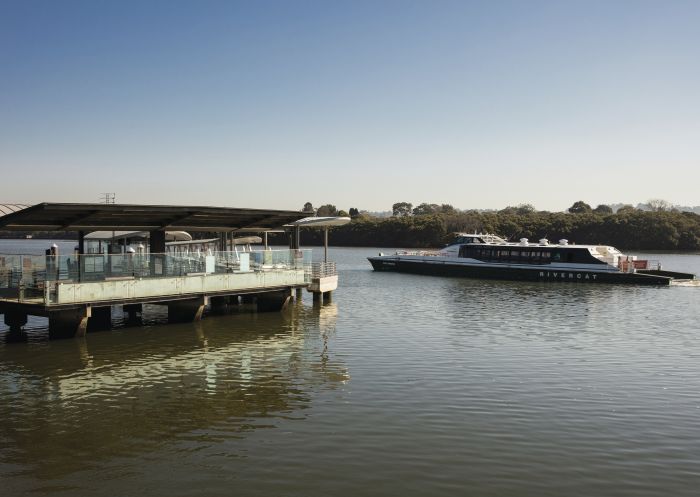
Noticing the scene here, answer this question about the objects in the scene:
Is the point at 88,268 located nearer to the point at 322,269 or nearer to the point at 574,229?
the point at 322,269

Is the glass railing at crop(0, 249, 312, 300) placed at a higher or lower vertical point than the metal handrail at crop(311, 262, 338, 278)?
higher

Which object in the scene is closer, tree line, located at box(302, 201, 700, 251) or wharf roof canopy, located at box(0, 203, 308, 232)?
wharf roof canopy, located at box(0, 203, 308, 232)

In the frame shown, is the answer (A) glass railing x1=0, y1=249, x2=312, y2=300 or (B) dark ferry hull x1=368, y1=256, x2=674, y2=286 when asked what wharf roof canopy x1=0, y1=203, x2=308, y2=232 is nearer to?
(A) glass railing x1=0, y1=249, x2=312, y2=300

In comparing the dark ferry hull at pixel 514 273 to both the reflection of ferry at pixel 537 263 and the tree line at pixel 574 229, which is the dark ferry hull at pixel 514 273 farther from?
the tree line at pixel 574 229

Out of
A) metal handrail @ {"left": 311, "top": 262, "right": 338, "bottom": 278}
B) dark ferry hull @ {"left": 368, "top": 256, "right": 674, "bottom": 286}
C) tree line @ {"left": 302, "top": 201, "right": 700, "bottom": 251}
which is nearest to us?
metal handrail @ {"left": 311, "top": 262, "right": 338, "bottom": 278}

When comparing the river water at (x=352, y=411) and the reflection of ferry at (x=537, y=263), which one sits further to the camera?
the reflection of ferry at (x=537, y=263)

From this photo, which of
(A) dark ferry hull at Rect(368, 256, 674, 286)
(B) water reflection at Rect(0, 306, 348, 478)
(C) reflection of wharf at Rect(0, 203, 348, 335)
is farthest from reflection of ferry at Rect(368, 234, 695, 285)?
(B) water reflection at Rect(0, 306, 348, 478)

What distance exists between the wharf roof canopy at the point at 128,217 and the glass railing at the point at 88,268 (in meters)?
2.05

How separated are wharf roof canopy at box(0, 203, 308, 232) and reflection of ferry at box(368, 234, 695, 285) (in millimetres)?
32470

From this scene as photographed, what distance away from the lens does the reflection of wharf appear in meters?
25.0

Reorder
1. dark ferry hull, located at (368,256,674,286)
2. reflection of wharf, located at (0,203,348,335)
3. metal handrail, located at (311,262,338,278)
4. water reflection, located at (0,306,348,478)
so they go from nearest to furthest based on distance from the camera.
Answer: water reflection, located at (0,306,348,478) → reflection of wharf, located at (0,203,348,335) → metal handrail, located at (311,262,338,278) → dark ferry hull, located at (368,256,674,286)

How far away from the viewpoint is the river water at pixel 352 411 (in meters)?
11.7

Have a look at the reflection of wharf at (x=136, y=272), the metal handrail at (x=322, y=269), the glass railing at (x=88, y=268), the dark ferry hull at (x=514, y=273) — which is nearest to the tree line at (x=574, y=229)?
the dark ferry hull at (x=514, y=273)

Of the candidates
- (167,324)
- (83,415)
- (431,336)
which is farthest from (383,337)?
(83,415)
